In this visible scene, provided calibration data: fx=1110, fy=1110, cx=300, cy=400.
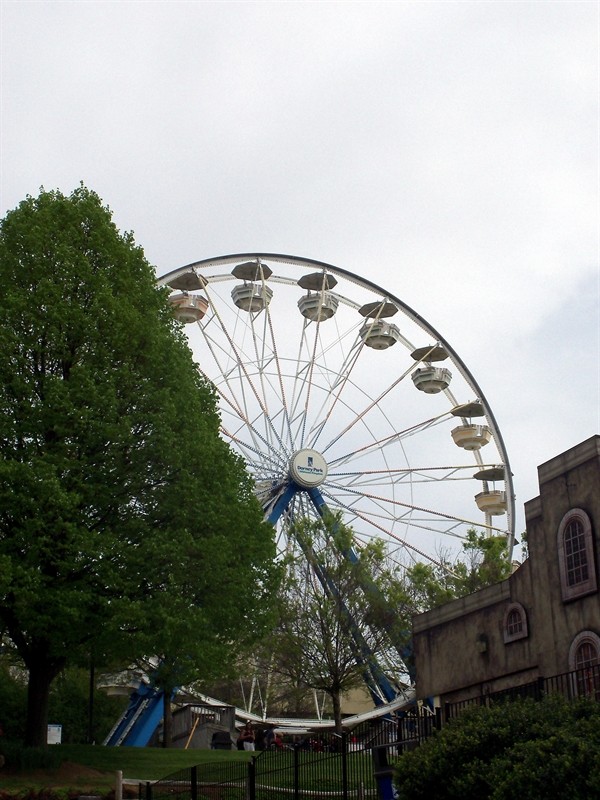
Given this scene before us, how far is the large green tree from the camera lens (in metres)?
24.0

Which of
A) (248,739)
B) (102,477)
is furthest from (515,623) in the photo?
(248,739)

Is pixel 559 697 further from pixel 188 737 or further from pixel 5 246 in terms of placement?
pixel 188 737

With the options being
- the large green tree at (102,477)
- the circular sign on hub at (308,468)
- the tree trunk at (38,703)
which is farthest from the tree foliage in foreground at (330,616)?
the tree trunk at (38,703)

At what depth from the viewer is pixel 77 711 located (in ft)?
170

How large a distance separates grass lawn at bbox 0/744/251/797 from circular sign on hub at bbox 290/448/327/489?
1640cm

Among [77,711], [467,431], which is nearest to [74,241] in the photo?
[467,431]

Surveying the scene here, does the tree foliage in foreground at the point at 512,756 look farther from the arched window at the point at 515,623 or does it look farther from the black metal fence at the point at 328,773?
the arched window at the point at 515,623

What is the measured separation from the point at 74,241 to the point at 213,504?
771 centimetres

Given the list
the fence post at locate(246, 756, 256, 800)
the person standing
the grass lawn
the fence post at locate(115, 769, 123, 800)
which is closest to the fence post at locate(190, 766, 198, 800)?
the fence post at locate(246, 756, 256, 800)

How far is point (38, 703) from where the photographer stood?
25.0m

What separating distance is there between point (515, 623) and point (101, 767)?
32.3ft

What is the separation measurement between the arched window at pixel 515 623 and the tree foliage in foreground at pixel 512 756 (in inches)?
279

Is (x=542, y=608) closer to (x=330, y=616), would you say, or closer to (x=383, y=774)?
(x=383, y=774)

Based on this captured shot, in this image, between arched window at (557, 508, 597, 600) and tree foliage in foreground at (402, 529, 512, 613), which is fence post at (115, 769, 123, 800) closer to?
arched window at (557, 508, 597, 600)
